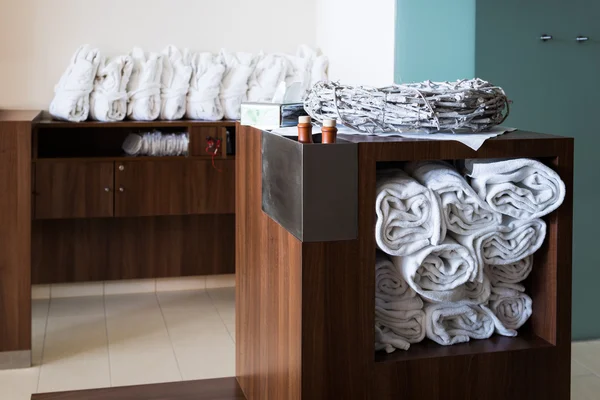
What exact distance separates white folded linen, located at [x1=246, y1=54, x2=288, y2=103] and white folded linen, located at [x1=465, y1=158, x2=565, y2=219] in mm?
2846

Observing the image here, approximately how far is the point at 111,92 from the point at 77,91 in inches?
7.1

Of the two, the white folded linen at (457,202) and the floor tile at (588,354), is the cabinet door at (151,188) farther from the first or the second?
the white folded linen at (457,202)

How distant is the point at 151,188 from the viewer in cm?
453

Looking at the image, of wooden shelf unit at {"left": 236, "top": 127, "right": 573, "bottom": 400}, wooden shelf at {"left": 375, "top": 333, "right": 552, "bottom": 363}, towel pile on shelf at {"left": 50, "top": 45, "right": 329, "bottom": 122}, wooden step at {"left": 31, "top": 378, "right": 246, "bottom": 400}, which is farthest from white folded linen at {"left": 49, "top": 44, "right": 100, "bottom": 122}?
wooden shelf at {"left": 375, "top": 333, "right": 552, "bottom": 363}

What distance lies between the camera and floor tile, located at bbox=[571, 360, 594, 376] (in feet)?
11.5

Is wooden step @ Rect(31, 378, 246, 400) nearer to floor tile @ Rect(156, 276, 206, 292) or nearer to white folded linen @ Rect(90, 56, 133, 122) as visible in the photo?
white folded linen @ Rect(90, 56, 133, 122)

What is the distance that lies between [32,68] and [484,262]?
344 centimetres

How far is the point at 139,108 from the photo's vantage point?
4539 mm

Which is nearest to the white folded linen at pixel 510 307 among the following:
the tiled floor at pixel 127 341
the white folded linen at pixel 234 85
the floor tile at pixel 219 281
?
the tiled floor at pixel 127 341

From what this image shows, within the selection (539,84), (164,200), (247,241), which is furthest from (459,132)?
(164,200)

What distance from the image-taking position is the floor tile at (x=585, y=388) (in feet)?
10.7

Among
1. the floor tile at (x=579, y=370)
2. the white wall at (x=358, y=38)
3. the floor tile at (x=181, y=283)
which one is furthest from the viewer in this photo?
the floor tile at (x=181, y=283)

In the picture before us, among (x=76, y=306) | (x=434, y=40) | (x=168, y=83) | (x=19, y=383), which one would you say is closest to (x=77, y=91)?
(x=168, y=83)

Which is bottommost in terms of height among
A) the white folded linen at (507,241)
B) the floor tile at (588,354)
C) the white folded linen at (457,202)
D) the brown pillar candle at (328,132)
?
the floor tile at (588,354)
